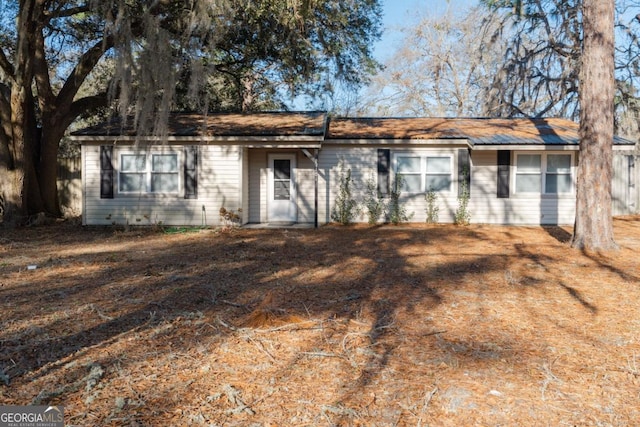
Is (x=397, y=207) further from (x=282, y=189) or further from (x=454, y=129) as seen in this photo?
(x=282, y=189)

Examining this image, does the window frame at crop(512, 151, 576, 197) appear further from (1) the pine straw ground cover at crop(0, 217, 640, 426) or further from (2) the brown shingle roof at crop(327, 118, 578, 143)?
(1) the pine straw ground cover at crop(0, 217, 640, 426)

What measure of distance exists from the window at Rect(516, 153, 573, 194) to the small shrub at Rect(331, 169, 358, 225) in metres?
4.63

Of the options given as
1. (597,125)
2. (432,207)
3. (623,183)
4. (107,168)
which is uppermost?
(597,125)

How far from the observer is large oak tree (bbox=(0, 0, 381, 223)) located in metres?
8.48

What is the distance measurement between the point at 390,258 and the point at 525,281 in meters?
2.29

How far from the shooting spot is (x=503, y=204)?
1273cm

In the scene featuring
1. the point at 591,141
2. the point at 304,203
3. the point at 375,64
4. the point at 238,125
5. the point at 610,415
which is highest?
the point at 375,64

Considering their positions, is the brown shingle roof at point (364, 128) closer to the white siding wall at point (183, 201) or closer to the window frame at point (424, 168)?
the window frame at point (424, 168)

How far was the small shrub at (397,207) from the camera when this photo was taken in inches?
503

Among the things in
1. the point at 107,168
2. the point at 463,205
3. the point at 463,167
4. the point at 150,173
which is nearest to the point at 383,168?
the point at 463,167

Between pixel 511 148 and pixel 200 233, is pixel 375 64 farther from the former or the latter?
pixel 200 233

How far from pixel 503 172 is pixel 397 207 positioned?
→ 305cm

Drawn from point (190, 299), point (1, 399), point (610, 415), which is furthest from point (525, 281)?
point (1, 399)

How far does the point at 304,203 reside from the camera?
43.1 ft
